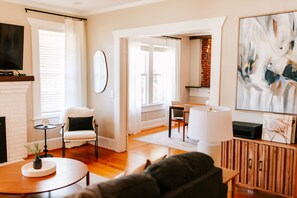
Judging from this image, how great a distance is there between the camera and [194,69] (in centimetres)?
841

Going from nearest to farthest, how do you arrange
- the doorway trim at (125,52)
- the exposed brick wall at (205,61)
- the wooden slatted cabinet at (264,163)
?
the wooden slatted cabinet at (264,163), the doorway trim at (125,52), the exposed brick wall at (205,61)

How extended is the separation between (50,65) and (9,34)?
3.17ft

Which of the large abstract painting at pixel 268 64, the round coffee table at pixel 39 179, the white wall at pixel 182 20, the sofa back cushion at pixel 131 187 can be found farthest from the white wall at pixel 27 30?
the sofa back cushion at pixel 131 187

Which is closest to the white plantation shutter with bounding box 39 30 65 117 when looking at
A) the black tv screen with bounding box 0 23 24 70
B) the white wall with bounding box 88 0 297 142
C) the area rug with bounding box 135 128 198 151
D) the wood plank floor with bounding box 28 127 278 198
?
the black tv screen with bounding box 0 23 24 70

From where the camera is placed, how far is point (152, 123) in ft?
25.1

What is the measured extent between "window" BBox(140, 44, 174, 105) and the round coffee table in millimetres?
4287

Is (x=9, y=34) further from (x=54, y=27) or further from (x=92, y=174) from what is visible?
(x=92, y=174)

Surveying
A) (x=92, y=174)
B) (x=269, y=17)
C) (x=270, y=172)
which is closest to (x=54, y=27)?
(x=92, y=174)

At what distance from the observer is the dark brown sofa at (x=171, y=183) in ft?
4.61

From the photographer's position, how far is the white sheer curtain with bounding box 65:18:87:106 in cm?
541

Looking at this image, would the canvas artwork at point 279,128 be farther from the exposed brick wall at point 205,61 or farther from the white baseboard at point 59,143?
the exposed brick wall at point 205,61

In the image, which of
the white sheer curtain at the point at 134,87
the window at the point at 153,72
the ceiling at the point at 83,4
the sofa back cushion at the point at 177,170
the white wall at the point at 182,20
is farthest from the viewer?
the window at the point at 153,72

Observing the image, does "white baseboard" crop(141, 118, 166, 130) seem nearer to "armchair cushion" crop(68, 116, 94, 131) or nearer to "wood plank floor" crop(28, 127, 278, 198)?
"wood plank floor" crop(28, 127, 278, 198)

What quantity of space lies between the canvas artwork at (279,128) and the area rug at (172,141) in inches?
91.1
